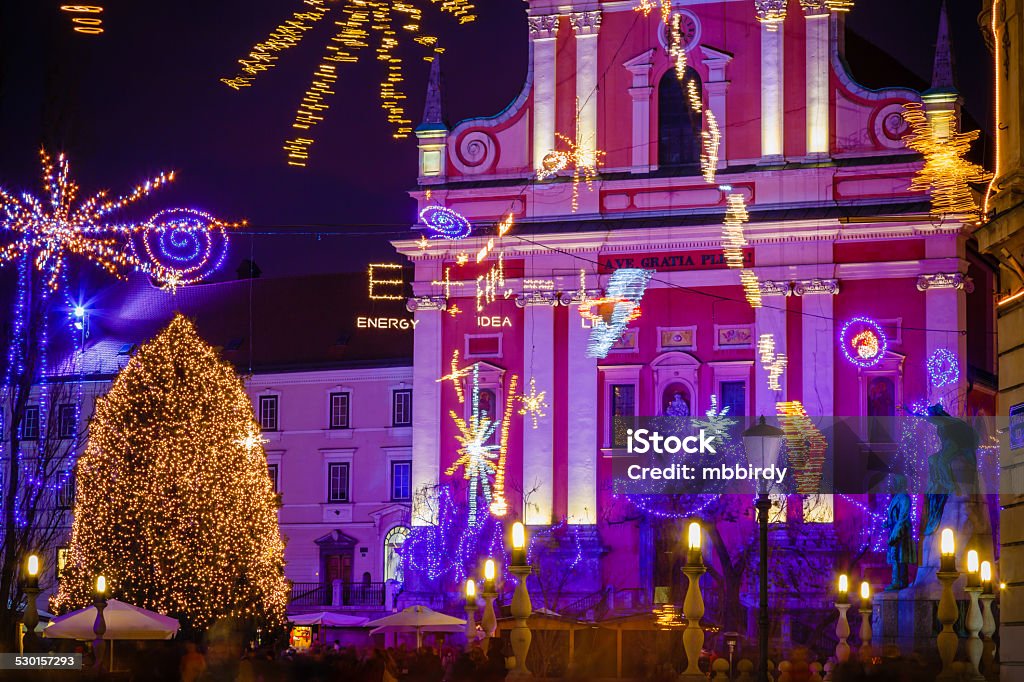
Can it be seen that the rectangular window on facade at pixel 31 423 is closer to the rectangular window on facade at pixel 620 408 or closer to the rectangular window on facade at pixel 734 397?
the rectangular window on facade at pixel 620 408

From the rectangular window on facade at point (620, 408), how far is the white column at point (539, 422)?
4.92 feet

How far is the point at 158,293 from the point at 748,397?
25.2m

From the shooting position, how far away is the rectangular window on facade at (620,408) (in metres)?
44.3

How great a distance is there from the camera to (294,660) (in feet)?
57.1

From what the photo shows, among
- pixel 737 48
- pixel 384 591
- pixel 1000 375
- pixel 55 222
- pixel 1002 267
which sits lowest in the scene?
pixel 384 591

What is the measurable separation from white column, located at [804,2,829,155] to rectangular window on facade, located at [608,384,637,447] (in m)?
7.31

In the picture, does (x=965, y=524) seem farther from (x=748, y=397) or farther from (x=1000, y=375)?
(x=1000, y=375)

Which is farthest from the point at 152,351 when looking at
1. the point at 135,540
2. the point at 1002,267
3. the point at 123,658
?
the point at 1002,267

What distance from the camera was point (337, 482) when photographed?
5300cm

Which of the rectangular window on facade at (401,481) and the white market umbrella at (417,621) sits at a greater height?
the rectangular window on facade at (401,481)

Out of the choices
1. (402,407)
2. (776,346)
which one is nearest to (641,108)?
(776,346)

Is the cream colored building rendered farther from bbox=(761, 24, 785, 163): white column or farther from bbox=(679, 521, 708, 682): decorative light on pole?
bbox=(761, 24, 785, 163): white column

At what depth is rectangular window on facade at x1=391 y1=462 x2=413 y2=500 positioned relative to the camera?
52094 mm

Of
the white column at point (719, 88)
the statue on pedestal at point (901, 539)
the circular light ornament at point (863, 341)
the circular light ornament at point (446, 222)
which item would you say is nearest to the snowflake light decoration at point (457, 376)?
the circular light ornament at point (446, 222)
